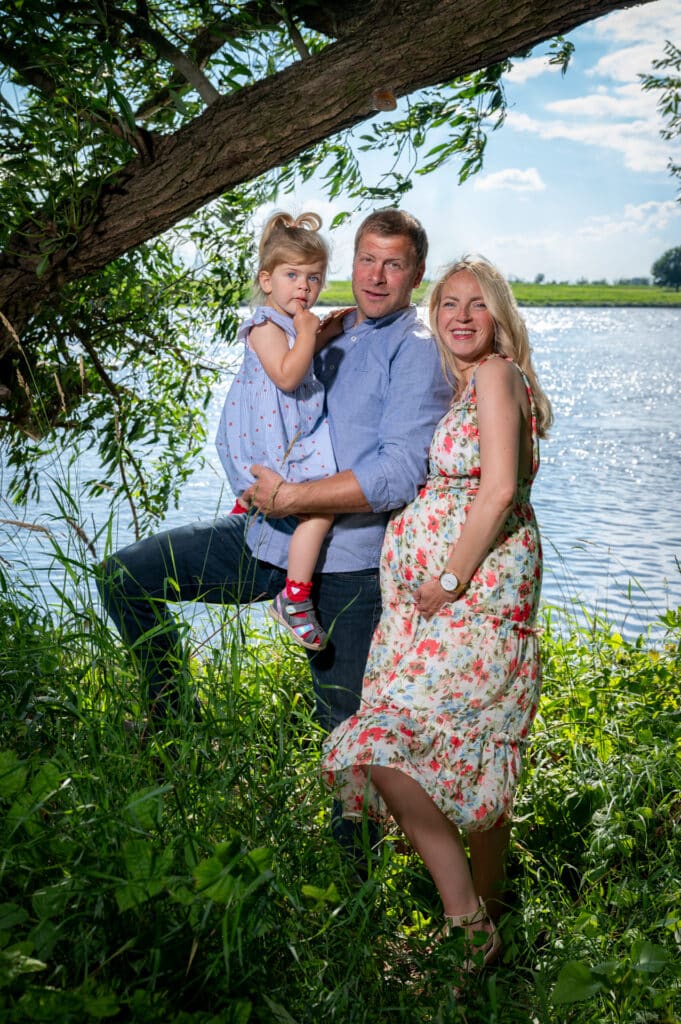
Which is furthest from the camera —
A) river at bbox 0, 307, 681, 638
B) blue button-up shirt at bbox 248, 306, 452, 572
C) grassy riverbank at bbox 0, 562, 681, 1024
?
river at bbox 0, 307, 681, 638

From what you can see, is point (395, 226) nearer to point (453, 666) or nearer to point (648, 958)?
point (453, 666)

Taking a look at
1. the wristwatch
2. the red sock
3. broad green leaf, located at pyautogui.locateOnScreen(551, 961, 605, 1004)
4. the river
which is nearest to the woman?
the wristwatch

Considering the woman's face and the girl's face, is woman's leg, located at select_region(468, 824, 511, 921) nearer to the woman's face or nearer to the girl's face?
the woman's face

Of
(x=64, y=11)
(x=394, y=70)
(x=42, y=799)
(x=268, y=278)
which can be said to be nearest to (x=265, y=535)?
(x=268, y=278)

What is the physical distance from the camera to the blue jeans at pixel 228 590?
2.96 meters

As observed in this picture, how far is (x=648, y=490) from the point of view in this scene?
42.3 ft

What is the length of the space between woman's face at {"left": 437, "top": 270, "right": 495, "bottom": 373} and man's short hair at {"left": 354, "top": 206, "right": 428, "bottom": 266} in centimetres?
17

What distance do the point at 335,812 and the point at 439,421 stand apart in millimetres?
1118

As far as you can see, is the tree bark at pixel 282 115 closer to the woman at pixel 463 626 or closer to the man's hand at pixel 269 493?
the woman at pixel 463 626

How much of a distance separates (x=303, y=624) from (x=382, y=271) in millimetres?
1039

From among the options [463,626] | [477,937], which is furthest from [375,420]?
[477,937]

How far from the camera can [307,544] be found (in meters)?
2.86

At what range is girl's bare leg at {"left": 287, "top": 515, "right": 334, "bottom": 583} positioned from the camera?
2.86 metres

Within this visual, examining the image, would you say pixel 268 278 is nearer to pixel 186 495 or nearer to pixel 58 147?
pixel 58 147
